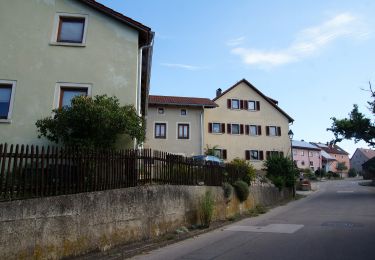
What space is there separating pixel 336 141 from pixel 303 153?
50.0 meters

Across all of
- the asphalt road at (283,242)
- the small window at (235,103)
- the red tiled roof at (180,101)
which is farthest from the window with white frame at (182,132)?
the asphalt road at (283,242)

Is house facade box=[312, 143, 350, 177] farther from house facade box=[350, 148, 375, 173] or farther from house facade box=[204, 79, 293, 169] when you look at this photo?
house facade box=[204, 79, 293, 169]

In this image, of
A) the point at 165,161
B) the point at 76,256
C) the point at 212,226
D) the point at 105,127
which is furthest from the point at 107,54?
the point at 76,256

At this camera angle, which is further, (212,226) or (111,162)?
(212,226)

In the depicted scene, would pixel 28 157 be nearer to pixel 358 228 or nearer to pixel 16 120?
pixel 16 120

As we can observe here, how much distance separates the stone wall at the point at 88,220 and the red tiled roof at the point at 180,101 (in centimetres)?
2610

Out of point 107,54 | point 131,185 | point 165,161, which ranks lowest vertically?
point 131,185

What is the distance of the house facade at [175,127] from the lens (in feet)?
129

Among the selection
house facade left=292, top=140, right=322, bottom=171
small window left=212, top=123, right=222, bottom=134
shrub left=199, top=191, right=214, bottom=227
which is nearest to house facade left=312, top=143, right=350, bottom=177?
house facade left=292, top=140, right=322, bottom=171

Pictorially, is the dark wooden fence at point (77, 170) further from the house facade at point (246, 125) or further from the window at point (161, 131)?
the house facade at point (246, 125)

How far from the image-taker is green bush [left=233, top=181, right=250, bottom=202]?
61.7ft

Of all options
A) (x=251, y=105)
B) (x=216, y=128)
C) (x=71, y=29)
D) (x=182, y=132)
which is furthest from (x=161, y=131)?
(x=71, y=29)

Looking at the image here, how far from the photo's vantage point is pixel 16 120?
48.4 ft

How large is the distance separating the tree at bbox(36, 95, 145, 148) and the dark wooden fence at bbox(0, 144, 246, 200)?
6.12ft
